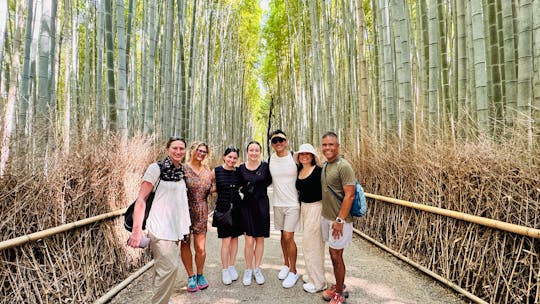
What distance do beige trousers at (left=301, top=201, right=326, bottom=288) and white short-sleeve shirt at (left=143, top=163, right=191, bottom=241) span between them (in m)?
A: 1.01

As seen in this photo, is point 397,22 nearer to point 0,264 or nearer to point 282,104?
point 0,264

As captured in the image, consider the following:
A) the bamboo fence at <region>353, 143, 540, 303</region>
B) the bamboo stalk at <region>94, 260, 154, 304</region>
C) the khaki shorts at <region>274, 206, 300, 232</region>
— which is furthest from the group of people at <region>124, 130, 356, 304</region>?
the bamboo fence at <region>353, 143, 540, 303</region>

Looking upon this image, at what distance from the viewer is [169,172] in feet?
7.53

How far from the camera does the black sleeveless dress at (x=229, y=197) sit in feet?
9.60

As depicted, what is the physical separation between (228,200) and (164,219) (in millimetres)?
801

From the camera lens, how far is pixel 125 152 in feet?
10.8

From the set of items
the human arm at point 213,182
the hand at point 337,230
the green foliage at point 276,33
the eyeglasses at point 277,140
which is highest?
the green foliage at point 276,33

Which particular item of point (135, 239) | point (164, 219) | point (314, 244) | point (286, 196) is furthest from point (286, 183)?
point (135, 239)

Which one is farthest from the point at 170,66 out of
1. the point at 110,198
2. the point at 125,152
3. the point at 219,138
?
the point at 219,138

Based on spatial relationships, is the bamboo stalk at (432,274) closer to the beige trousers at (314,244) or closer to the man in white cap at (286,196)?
the beige trousers at (314,244)

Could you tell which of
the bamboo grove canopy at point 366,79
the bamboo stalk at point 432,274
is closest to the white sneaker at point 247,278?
the bamboo stalk at point 432,274

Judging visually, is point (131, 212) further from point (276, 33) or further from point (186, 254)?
point (276, 33)

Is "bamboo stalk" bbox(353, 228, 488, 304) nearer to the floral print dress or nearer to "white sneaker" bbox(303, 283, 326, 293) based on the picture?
"white sneaker" bbox(303, 283, 326, 293)

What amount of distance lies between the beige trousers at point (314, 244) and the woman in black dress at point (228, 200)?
0.65 metres
